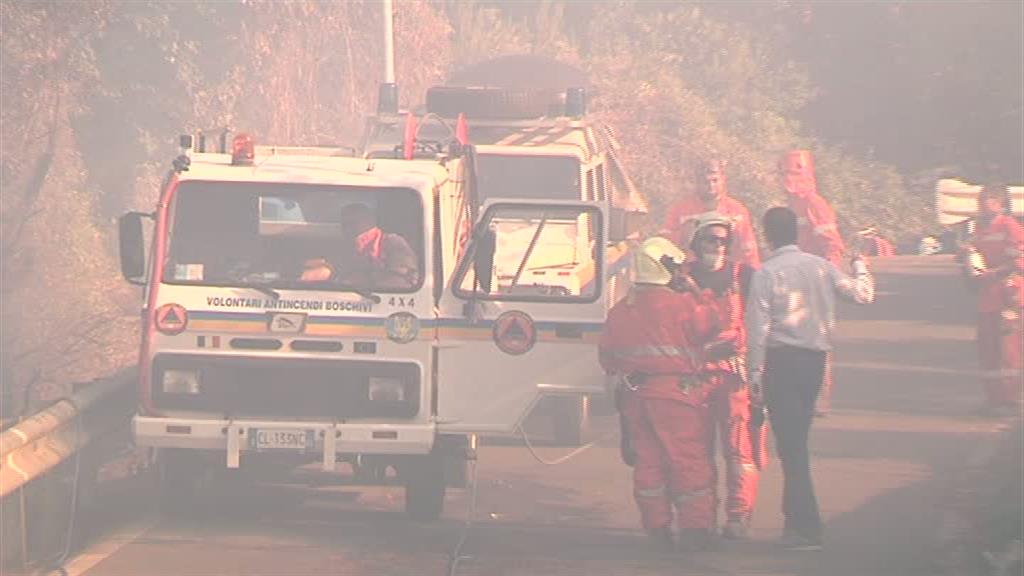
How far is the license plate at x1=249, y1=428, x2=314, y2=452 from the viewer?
11.1 metres

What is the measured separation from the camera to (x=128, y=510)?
12812 millimetres

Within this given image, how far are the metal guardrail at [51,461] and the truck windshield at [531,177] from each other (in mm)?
4528

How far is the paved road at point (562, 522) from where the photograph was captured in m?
10.3

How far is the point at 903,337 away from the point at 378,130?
31.7 feet

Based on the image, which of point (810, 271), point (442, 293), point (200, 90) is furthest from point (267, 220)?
point (200, 90)

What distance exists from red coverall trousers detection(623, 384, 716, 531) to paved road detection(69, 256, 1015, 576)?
23 cm

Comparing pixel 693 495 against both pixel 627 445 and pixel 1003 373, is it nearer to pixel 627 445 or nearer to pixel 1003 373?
pixel 627 445

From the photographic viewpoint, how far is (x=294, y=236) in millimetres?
11570

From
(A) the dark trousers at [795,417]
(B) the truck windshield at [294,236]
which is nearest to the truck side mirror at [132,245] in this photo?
(B) the truck windshield at [294,236]

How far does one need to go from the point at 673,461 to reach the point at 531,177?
6.57 meters

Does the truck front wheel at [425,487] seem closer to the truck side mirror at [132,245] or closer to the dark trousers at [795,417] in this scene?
the truck side mirror at [132,245]

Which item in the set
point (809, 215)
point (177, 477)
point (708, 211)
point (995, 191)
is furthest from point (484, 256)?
point (995, 191)

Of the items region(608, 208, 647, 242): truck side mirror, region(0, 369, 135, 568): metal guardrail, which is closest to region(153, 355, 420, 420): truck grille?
region(0, 369, 135, 568): metal guardrail

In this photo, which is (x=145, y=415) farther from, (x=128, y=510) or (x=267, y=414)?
(x=128, y=510)
